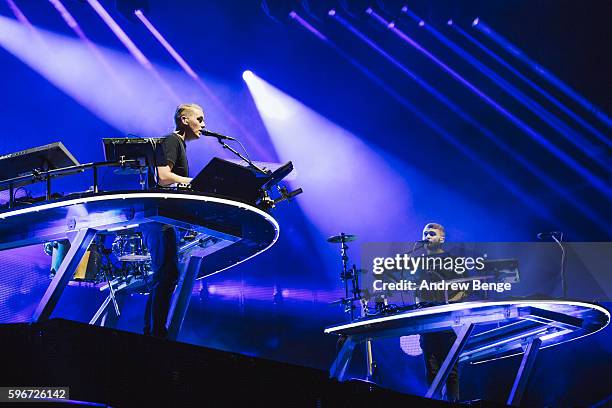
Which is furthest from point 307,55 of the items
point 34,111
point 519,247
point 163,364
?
point 163,364

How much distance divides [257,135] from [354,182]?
1307 mm

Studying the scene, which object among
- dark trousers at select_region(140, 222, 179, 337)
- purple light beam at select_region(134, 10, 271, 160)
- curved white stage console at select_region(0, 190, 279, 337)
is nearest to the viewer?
curved white stage console at select_region(0, 190, 279, 337)

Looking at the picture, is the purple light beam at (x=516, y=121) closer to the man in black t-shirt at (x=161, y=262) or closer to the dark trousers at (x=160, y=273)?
the man in black t-shirt at (x=161, y=262)

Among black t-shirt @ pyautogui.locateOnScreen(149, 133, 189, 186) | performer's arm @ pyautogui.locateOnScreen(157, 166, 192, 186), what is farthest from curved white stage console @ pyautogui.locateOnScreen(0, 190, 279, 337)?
black t-shirt @ pyautogui.locateOnScreen(149, 133, 189, 186)

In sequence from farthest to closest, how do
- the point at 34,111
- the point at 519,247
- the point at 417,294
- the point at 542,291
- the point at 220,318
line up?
the point at 220,318 < the point at 34,111 < the point at 542,291 < the point at 519,247 < the point at 417,294

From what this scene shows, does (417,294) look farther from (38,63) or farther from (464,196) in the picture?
(38,63)

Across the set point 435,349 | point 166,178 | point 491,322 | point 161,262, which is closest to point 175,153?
point 166,178

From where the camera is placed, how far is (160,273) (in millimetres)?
3244

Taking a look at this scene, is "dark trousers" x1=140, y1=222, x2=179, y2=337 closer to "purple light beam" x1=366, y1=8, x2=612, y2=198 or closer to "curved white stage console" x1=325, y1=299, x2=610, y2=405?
"curved white stage console" x1=325, y1=299, x2=610, y2=405

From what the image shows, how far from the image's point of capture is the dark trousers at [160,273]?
3.17m

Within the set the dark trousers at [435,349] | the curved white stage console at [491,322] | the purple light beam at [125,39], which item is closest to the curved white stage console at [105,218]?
the curved white stage console at [491,322]

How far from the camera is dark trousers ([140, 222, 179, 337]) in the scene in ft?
10.4

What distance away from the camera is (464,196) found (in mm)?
8281

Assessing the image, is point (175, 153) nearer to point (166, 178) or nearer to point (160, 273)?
point (166, 178)
